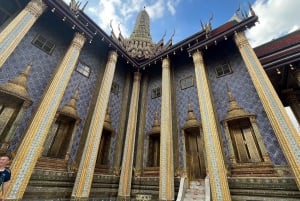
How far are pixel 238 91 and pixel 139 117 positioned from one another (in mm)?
5464

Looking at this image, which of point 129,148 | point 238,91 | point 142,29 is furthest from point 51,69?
point 142,29

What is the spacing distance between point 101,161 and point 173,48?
295 inches

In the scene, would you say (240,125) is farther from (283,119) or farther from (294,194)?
(294,194)

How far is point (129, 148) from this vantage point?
8.82m

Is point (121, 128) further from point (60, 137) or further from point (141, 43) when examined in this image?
point (141, 43)

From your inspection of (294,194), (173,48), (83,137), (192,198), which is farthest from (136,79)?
(294,194)

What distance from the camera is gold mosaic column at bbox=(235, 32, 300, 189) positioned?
16.5 ft

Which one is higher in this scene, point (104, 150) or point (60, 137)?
point (60, 137)

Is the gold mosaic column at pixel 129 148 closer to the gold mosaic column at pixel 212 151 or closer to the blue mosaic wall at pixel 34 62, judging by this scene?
the gold mosaic column at pixel 212 151

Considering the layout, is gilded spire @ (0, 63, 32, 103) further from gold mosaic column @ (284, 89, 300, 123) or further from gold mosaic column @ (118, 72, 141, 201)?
gold mosaic column @ (284, 89, 300, 123)

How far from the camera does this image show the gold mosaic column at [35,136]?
15.9 ft

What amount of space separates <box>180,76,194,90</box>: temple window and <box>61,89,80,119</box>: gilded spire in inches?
232

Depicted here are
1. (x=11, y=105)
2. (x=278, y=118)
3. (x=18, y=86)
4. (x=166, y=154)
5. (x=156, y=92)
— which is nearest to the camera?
(x=278, y=118)

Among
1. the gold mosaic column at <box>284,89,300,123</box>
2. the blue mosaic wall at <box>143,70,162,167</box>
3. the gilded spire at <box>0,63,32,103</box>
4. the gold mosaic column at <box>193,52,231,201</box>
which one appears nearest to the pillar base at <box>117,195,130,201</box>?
the blue mosaic wall at <box>143,70,162,167</box>
